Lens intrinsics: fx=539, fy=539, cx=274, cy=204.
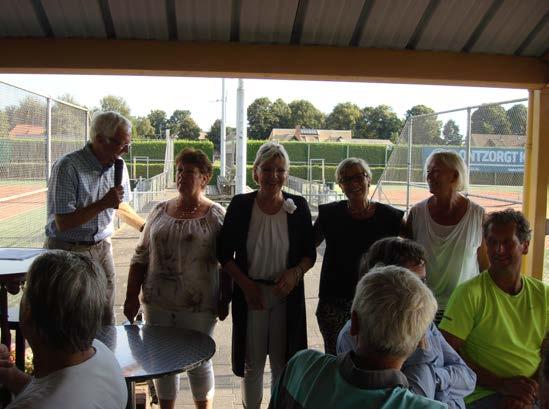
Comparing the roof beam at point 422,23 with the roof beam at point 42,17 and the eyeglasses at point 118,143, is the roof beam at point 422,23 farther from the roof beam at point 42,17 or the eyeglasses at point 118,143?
the roof beam at point 42,17

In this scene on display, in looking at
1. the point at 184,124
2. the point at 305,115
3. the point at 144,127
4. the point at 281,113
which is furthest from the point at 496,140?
the point at 184,124

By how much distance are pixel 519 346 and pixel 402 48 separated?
1886 mm

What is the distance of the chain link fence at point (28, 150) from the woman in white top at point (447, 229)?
3.00 m

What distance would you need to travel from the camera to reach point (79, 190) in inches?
112

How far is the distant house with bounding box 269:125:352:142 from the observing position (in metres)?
45.8

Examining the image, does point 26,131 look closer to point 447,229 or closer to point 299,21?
point 299,21

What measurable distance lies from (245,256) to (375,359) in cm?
154

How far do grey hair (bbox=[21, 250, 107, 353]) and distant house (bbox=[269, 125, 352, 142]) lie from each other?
42305mm

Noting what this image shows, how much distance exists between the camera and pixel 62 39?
10.1ft

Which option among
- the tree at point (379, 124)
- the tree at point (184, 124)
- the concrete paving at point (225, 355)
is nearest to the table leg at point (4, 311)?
the concrete paving at point (225, 355)

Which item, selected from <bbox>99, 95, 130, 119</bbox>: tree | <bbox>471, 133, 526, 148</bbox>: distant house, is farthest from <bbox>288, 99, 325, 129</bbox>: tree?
<bbox>471, 133, 526, 148</bbox>: distant house

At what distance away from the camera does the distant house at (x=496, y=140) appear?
279 inches

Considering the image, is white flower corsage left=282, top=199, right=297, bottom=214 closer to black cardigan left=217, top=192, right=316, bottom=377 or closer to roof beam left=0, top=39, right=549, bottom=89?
black cardigan left=217, top=192, right=316, bottom=377

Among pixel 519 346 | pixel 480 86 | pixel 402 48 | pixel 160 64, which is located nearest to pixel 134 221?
pixel 160 64
